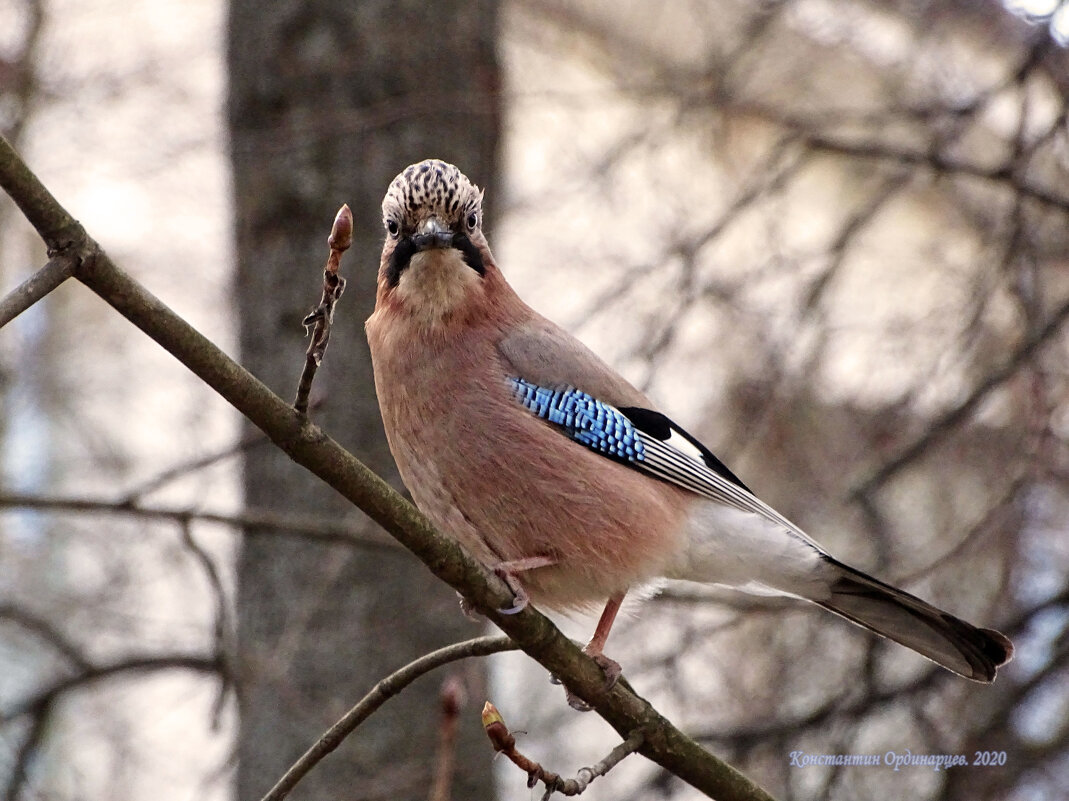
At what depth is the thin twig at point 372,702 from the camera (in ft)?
8.38

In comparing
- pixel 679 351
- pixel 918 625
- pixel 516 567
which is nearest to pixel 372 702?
pixel 516 567

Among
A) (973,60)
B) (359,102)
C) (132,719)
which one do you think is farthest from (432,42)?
(132,719)

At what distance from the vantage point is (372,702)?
2600 mm

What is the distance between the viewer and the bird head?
2.97m

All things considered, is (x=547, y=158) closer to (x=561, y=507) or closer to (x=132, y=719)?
(x=561, y=507)

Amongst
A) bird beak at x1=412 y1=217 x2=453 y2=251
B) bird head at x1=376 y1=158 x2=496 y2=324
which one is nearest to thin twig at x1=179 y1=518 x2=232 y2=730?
bird head at x1=376 y1=158 x2=496 y2=324

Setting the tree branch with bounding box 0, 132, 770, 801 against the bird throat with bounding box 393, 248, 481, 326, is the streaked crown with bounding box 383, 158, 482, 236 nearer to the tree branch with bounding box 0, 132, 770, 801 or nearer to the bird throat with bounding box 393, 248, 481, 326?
the bird throat with bounding box 393, 248, 481, 326

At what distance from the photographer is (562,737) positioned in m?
6.31

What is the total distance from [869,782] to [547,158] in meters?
2.91

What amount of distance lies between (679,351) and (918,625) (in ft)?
8.27

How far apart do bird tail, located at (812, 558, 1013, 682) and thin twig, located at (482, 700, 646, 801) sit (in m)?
0.96

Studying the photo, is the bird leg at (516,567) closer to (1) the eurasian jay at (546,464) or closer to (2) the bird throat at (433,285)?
Answer: (1) the eurasian jay at (546,464)

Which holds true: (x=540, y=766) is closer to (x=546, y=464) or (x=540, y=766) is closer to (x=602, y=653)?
(x=602, y=653)

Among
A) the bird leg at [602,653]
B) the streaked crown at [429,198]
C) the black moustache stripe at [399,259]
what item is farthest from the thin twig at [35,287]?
the bird leg at [602,653]
